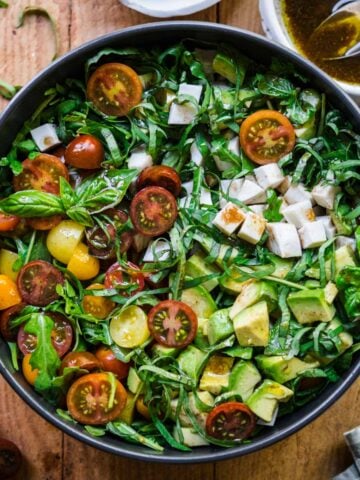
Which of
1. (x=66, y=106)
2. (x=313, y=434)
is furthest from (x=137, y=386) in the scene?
(x=66, y=106)

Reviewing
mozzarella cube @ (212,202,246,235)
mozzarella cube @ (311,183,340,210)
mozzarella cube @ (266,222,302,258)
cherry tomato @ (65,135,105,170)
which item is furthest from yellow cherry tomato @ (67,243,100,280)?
mozzarella cube @ (311,183,340,210)

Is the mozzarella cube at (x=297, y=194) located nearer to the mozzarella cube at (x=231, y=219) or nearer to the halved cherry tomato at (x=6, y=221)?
the mozzarella cube at (x=231, y=219)

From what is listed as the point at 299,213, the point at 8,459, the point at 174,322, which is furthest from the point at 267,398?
the point at 8,459

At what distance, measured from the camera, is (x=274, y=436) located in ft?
7.55

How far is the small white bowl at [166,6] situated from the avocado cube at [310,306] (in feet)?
3.31

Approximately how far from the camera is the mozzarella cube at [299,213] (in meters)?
2.39

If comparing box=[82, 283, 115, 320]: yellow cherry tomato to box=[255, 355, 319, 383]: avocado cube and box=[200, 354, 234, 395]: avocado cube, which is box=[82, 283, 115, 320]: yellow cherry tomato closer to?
box=[200, 354, 234, 395]: avocado cube

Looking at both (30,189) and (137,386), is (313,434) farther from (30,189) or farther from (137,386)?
(30,189)

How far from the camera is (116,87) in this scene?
246cm

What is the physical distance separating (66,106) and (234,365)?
0.98 m

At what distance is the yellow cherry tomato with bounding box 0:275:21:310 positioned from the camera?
242 cm

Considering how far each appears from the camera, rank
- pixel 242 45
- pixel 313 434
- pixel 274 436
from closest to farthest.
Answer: pixel 274 436, pixel 242 45, pixel 313 434

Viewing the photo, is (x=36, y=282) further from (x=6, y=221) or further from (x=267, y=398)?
(x=267, y=398)

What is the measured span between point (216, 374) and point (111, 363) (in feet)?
1.08
